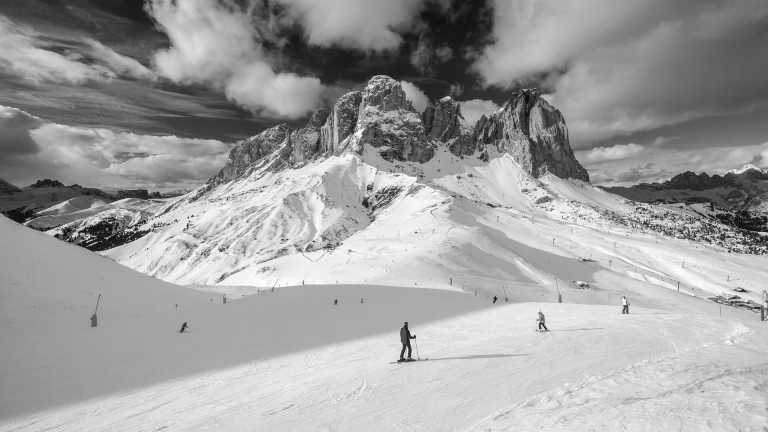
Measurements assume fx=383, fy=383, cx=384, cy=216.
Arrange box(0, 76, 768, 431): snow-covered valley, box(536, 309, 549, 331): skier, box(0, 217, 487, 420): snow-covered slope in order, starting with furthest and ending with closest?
box(536, 309, 549, 331): skier
box(0, 217, 487, 420): snow-covered slope
box(0, 76, 768, 431): snow-covered valley

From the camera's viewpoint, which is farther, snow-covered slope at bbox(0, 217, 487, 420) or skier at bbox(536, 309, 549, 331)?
skier at bbox(536, 309, 549, 331)

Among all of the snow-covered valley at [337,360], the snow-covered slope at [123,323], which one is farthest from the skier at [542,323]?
the snow-covered slope at [123,323]

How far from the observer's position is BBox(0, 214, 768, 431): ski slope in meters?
10.7

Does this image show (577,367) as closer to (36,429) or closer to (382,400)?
(382,400)

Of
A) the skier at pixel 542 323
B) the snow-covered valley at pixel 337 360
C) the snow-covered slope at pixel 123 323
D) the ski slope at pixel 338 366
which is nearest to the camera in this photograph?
the ski slope at pixel 338 366

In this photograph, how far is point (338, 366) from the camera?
18016 mm

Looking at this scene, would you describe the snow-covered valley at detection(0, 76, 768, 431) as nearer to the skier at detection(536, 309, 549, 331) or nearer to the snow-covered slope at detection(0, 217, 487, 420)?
the snow-covered slope at detection(0, 217, 487, 420)

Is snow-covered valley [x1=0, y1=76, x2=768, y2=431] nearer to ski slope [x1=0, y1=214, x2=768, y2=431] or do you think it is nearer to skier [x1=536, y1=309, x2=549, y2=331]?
ski slope [x1=0, y1=214, x2=768, y2=431]

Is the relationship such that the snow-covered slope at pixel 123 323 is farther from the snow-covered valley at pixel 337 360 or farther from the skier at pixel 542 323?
the skier at pixel 542 323

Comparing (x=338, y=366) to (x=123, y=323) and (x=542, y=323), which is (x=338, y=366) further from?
(x=123, y=323)

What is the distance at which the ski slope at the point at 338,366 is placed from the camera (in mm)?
10688

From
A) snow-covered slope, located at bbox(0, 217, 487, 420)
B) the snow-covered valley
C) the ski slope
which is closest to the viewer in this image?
the ski slope

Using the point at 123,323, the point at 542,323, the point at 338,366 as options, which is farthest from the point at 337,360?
the point at 123,323

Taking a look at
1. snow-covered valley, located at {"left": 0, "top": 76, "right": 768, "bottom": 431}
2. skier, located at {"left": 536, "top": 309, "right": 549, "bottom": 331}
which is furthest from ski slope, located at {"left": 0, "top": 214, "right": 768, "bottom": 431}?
skier, located at {"left": 536, "top": 309, "right": 549, "bottom": 331}
